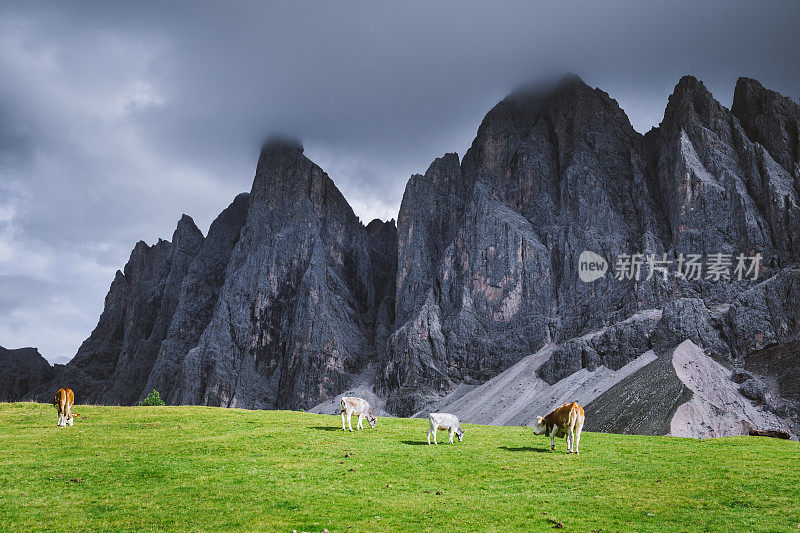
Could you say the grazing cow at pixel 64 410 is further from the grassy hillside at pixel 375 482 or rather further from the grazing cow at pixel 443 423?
the grazing cow at pixel 443 423

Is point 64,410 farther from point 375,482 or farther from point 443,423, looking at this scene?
point 375,482

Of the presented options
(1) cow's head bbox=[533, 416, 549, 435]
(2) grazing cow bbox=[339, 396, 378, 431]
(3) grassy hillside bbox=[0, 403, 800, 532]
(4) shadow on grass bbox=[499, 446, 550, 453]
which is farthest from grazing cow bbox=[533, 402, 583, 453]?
(2) grazing cow bbox=[339, 396, 378, 431]

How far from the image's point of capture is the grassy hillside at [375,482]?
767 inches

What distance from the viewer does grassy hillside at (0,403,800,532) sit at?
19.5 m

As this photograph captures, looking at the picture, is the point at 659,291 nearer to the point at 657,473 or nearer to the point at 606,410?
the point at 606,410

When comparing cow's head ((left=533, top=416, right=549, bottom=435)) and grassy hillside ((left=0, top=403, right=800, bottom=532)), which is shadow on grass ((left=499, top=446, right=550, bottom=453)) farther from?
cow's head ((left=533, top=416, right=549, bottom=435))

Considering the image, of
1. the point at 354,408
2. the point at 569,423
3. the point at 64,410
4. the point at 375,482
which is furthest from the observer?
the point at 64,410

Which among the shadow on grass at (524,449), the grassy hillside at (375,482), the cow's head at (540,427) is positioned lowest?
the grassy hillside at (375,482)

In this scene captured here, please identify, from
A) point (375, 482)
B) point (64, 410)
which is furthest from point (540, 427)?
point (64, 410)

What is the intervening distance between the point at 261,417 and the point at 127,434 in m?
12.4

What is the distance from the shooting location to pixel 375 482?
80.0ft

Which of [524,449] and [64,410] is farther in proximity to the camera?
[64,410]

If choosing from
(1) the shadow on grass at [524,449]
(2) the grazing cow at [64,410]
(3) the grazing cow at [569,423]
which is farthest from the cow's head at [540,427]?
(2) the grazing cow at [64,410]

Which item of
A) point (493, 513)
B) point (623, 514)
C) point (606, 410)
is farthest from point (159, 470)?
Answer: point (606, 410)
